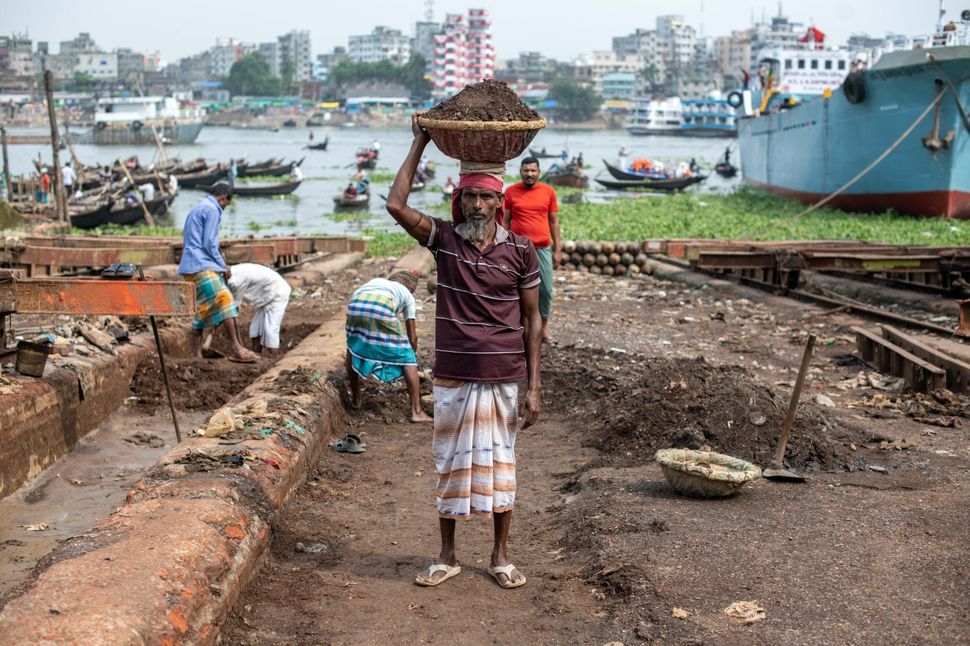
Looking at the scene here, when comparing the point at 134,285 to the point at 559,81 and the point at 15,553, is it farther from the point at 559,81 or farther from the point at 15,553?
the point at 559,81

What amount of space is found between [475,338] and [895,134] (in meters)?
24.9

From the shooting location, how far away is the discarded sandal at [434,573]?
486cm

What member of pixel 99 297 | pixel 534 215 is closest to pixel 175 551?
pixel 99 297

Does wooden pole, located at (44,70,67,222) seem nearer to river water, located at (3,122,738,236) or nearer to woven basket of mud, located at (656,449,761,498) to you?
river water, located at (3,122,738,236)

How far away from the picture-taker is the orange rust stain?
3.82 meters

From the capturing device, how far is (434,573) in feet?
16.0

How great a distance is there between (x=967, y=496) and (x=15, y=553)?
5.01 m

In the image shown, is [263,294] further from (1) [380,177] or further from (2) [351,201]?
(1) [380,177]

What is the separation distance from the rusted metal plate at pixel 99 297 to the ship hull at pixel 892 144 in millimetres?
17360

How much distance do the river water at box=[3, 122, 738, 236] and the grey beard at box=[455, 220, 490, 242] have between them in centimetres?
2021

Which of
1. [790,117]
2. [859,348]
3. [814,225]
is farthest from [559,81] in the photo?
[859,348]

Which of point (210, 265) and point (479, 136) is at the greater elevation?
point (479, 136)

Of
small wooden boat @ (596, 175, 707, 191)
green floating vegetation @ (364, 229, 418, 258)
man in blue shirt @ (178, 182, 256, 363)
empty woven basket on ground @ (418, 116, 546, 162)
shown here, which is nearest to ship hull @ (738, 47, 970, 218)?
green floating vegetation @ (364, 229, 418, 258)

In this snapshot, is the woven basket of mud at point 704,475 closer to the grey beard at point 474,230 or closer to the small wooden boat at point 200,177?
the grey beard at point 474,230
